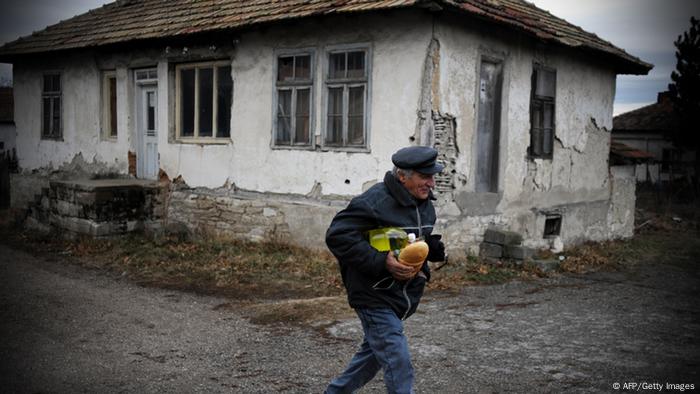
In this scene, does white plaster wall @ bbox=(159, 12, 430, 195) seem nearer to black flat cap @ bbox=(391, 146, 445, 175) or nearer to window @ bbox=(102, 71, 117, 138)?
window @ bbox=(102, 71, 117, 138)

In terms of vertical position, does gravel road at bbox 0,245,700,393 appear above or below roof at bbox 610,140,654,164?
below

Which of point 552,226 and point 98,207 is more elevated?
point 98,207

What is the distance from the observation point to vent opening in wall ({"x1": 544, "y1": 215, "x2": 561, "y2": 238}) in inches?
444

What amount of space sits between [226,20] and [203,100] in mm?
1827

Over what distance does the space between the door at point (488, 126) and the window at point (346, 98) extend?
189 centimetres

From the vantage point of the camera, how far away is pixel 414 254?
3.37 m

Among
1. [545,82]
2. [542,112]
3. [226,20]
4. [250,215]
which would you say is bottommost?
[250,215]

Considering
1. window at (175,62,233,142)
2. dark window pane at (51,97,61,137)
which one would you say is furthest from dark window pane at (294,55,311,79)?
dark window pane at (51,97,61,137)

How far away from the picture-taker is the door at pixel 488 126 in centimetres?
959

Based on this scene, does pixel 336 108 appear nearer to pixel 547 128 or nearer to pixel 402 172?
pixel 547 128

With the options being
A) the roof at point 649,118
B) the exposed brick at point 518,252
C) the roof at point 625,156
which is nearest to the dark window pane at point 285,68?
the exposed brick at point 518,252

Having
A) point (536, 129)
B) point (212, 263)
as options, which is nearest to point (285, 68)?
point (212, 263)

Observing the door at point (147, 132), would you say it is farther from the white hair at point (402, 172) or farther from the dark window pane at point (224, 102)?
the white hair at point (402, 172)

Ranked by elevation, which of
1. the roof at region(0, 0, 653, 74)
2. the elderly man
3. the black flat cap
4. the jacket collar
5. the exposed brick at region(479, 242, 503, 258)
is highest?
the roof at region(0, 0, 653, 74)
